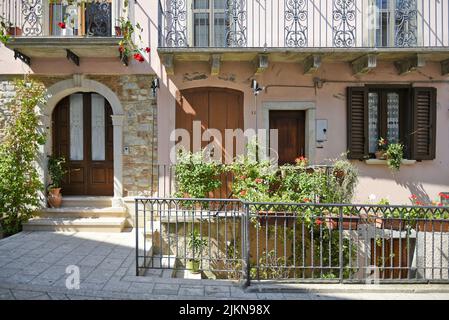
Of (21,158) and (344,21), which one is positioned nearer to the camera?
(21,158)

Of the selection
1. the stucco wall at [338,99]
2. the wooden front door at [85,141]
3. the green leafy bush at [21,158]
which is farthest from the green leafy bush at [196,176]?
the green leafy bush at [21,158]

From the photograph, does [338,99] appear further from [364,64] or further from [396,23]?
[396,23]

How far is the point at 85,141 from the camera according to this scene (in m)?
7.10

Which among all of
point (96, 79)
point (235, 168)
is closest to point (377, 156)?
point (235, 168)

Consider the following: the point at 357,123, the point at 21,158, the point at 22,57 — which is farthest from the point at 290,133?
the point at 22,57

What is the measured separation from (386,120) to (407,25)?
6.95 feet

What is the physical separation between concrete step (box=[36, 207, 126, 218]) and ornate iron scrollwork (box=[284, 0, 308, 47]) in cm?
519

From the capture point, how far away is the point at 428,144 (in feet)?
22.5

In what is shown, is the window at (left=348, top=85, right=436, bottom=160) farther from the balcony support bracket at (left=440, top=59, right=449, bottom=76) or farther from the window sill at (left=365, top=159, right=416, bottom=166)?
the balcony support bracket at (left=440, top=59, right=449, bottom=76)

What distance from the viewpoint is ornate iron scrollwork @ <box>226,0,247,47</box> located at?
263 inches

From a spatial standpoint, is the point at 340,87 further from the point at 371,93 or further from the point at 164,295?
→ the point at 164,295

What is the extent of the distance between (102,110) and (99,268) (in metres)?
4.01

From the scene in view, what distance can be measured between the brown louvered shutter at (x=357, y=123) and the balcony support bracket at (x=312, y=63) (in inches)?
40.0

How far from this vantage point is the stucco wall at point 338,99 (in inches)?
270
